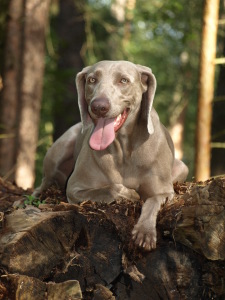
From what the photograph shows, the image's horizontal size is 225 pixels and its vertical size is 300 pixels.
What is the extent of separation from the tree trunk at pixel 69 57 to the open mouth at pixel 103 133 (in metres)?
9.33

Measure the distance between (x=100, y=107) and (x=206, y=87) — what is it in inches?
164

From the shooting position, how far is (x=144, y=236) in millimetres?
4223

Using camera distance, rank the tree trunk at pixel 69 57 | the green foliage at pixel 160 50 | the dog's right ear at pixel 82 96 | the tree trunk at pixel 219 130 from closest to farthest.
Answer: the dog's right ear at pixel 82 96
the tree trunk at pixel 219 130
the green foliage at pixel 160 50
the tree trunk at pixel 69 57

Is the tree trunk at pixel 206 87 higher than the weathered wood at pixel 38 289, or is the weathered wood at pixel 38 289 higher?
the tree trunk at pixel 206 87

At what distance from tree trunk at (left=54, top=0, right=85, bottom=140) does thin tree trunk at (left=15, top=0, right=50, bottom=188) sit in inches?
155

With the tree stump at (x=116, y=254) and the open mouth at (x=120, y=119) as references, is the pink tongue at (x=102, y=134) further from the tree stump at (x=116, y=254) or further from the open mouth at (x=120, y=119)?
the tree stump at (x=116, y=254)

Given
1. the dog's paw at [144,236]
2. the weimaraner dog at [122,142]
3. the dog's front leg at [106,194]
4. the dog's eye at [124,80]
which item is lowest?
the dog's paw at [144,236]

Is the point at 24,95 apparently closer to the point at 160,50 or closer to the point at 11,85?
the point at 11,85

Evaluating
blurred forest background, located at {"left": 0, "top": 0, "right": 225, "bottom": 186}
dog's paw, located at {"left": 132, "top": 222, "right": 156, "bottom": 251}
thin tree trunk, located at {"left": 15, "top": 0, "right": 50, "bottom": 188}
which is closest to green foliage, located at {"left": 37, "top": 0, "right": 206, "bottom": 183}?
blurred forest background, located at {"left": 0, "top": 0, "right": 225, "bottom": 186}

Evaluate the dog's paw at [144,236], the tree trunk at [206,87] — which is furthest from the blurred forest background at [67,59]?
the dog's paw at [144,236]

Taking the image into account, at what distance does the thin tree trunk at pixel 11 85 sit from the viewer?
34.3ft

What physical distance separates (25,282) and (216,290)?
1459 mm

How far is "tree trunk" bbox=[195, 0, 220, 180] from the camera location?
8.37 m

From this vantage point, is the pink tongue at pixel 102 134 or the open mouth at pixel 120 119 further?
the open mouth at pixel 120 119
